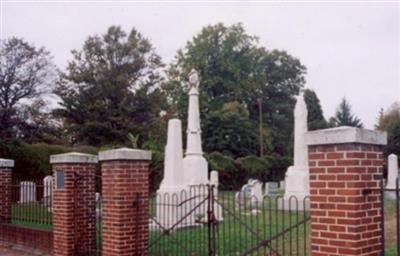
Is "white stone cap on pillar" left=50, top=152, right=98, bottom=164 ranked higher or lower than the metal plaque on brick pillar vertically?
higher

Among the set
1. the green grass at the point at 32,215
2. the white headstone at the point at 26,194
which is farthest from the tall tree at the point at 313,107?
the green grass at the point at 32,215

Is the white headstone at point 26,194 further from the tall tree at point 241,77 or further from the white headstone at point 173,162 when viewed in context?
the tall tree at point 241,77

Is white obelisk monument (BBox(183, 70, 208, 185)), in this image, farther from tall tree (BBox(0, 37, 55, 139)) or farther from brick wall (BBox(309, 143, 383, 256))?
tall tree (BBox(0, 37, 55, 139))

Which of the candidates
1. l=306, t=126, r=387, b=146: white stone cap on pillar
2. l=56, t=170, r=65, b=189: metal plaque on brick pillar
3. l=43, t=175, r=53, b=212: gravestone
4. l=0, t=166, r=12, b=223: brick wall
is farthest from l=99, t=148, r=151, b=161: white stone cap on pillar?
l=0, t=166, r=12, b=223: brick wall

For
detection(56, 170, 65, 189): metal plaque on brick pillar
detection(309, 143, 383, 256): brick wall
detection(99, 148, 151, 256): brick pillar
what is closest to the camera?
detection(309, 143, 383, 256): brick wall

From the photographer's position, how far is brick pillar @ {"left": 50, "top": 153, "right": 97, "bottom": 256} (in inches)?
366

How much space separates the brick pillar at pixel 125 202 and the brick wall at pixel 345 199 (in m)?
3.46

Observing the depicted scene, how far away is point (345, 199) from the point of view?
5078 millimetres

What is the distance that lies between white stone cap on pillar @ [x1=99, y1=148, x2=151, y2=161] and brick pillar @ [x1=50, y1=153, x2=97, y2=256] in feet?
4.05

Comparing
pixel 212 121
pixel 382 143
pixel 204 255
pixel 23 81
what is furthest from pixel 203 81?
pixel 382 143

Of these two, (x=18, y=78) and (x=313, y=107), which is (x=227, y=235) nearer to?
(x=18, y=78)

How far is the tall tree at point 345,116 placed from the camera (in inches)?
2343

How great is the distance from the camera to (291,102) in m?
53.9

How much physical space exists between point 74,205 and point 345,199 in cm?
563
